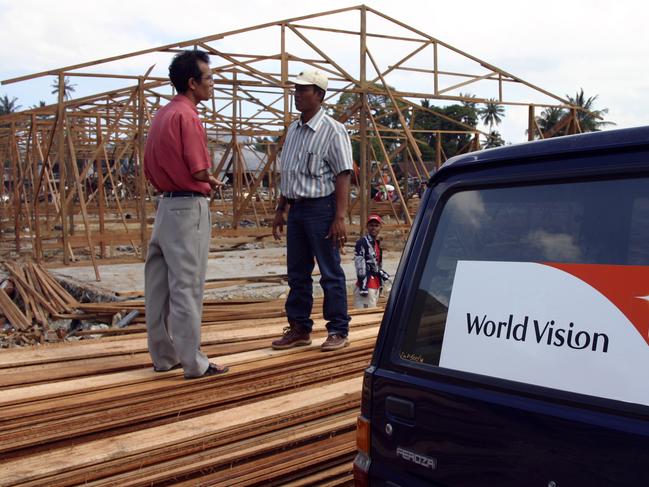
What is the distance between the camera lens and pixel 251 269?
41.5 feet

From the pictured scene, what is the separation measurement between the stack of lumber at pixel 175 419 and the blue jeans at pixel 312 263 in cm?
25

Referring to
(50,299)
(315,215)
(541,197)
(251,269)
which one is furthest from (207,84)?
(251,269)

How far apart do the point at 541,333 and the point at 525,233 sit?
29 centimetres

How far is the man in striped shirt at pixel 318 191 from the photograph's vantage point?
4.19 meters

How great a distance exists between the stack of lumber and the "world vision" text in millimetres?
1383

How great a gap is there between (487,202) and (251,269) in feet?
35.5

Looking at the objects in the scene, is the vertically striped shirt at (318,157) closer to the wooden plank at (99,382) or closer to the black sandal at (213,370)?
the wooden plank at (99,382)

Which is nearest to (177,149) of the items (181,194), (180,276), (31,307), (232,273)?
(181,194)

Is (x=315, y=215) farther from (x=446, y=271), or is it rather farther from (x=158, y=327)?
(x=446, y=271)

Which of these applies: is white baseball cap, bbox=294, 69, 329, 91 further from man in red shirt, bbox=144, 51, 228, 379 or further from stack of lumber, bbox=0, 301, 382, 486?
stack of lumber, bbox=0, 301, 382, 486

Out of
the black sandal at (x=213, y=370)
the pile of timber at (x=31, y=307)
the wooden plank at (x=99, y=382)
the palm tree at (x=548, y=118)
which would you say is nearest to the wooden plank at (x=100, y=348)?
the wooden plank at (x=99, y=382)

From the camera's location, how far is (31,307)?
9.44m

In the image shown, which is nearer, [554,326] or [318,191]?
[554,326]

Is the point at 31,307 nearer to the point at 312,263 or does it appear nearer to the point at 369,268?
the point at 369,268
